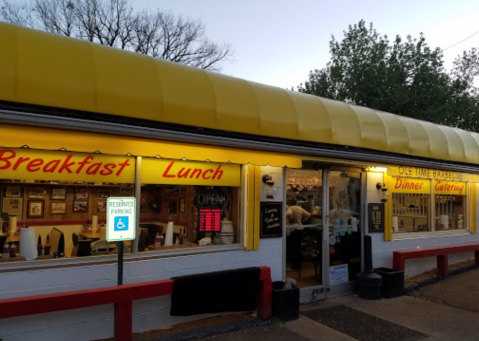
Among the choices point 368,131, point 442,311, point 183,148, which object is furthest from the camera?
point 368,131

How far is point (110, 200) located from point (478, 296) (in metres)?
7.29

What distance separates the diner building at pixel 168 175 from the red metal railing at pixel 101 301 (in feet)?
A: 1.08

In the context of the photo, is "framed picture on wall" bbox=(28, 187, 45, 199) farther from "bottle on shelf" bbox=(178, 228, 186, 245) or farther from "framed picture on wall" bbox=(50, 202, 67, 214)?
"bottle on shelf" bbox=(178, 228, 186, 245)

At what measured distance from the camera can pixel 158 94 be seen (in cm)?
471

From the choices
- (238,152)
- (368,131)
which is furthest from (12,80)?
(368,131)

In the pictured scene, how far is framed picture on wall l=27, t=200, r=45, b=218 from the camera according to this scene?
16.4 ft

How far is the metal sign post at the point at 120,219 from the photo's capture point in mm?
3672

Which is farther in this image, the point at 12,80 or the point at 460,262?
the point at 460,262

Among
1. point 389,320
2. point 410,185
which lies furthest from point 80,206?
point 410,185

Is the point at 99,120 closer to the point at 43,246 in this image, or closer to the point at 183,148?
the point at 183,148

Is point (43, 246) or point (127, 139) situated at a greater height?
point (127, 139)

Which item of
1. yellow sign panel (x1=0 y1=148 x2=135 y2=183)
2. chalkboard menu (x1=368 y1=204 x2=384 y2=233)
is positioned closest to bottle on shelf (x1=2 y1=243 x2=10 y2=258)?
yellow sign panel (x1=0 y1=148 x2=135 y2=183)

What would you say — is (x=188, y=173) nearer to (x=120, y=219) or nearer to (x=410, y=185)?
(x=120, y=219)

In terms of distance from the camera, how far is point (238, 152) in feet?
18.2
